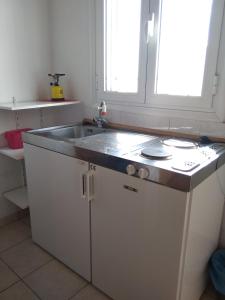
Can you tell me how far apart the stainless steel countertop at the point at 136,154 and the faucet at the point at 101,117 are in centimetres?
23

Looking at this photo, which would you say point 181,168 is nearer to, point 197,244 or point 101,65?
point 197,244

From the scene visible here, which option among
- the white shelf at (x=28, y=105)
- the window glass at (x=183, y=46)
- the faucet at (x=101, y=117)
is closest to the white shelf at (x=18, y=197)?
the white shelf at (x=28, y=105)

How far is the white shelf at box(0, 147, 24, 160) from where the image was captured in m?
1.76

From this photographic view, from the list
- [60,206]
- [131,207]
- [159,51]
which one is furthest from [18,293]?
[159,51]

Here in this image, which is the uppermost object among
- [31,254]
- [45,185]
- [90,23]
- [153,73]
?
[90,23]

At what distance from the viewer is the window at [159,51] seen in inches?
54.9

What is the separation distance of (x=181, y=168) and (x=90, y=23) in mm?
1436

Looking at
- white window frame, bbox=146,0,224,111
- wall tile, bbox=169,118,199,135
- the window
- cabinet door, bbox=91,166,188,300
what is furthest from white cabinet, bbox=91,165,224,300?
the window

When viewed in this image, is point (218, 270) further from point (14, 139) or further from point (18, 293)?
point (14, 139)

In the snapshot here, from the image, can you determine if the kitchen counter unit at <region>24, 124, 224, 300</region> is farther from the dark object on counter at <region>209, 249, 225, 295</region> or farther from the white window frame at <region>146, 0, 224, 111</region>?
the white window frame at <region>146, 0, 224, 111</region>

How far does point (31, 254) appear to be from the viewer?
1776 mm

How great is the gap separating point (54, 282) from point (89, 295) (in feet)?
0.83

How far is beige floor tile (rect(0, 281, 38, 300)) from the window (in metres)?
1.42

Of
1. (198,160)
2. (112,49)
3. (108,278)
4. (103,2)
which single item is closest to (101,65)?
(112,49)
